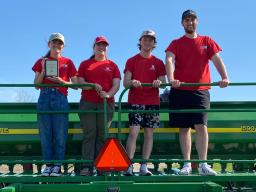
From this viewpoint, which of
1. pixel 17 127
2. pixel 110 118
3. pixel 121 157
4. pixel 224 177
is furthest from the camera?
pixel 17 127

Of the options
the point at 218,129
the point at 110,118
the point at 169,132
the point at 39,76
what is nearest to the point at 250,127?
the point at 218,129

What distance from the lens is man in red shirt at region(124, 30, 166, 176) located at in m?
5.71

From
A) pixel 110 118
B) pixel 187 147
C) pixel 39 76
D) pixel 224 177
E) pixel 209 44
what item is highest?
pixel 209 44

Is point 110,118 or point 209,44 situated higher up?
point 209,44

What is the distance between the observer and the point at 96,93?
5723 mm

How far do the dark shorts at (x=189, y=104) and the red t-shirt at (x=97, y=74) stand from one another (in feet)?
2.94

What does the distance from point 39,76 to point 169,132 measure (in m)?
2.22

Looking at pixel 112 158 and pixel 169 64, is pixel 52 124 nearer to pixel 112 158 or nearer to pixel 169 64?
pixel 112 158

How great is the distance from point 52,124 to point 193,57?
213 cm

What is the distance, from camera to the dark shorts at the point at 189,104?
5543 millimetres

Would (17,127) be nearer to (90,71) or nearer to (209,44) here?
(90,71)

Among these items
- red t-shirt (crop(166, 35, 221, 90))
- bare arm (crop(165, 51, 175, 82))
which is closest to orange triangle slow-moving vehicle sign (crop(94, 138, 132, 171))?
bare arm (crop(165, 51, 175, 82))

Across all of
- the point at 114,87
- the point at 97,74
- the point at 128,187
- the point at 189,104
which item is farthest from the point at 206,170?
the point at 97,74

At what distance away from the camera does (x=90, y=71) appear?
582 cm
